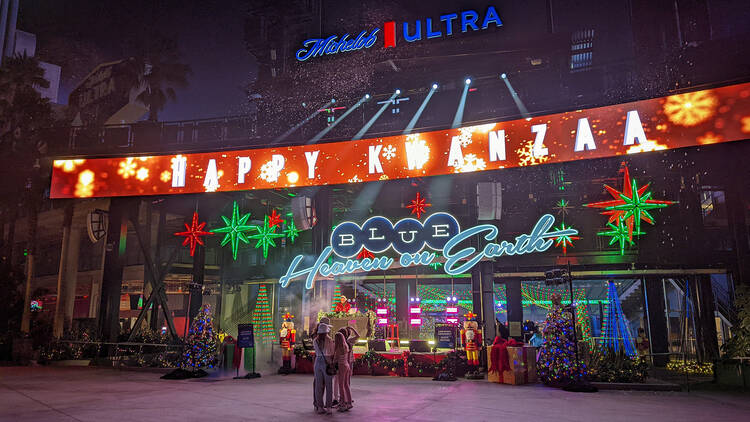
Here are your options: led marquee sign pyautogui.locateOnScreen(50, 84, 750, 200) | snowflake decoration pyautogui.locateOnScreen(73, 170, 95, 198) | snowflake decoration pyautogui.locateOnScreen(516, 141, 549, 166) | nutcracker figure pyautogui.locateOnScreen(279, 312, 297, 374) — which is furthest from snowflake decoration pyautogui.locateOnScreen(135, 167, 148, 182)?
snowflake decoration pyautogui.locateOnScreen(516, 141, 549, 166)

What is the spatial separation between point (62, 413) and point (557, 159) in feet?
52.5

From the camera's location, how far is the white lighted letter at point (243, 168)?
70.4ft

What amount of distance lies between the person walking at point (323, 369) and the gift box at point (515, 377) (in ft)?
23.7

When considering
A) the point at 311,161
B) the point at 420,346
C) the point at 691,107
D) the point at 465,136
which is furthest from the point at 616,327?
the point at 311,161

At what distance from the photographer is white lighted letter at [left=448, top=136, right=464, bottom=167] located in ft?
63.6

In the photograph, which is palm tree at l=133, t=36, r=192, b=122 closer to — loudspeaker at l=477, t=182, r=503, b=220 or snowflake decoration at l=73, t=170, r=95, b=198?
snowflake decoration at l=73, t=170, r=95, b=198

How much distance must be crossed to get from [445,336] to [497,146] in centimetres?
762

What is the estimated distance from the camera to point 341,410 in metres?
10.9

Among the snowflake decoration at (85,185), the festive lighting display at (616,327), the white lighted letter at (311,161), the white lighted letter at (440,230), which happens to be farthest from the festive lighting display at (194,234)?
the festive lighting display at (616,327)

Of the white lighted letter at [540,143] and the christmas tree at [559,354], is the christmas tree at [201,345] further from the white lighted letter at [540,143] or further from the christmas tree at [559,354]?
the white lighted letter at [540,143]

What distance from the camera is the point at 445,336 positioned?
2011cm

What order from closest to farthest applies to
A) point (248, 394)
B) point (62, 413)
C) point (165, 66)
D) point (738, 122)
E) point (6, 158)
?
point (62, 413) < point (248, 394) < point (738, 122) < point (6, 158) < point (165, 66)

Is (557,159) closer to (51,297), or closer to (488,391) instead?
(488,391)

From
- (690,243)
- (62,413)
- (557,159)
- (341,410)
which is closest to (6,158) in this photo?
(62,413)
